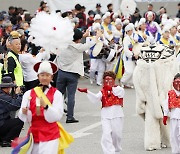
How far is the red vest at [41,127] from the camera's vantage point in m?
8.46

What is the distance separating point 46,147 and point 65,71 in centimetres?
562

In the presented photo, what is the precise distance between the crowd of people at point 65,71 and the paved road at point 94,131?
45 cm

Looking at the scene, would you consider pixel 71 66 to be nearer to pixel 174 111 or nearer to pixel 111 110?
pixel 111 110

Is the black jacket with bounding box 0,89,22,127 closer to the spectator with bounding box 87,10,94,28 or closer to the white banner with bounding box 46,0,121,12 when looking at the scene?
the spectator with bounding box 87,10,94,28

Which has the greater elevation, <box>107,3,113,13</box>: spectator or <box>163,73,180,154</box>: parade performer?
<box>107,3,113,13</box>: spectator

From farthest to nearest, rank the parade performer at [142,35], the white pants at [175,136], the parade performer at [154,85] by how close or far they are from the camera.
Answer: the parade performer at [142,35]
the parade performer at [154,85]
the white pants at [175,136]

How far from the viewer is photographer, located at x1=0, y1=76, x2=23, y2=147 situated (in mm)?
11789

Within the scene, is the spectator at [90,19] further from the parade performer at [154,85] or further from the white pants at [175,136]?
the white pants at [175,136]

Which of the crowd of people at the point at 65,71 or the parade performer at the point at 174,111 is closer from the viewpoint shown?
the crowd of people at the point at 65,71

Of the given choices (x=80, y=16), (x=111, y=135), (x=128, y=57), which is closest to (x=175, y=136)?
(x=111, y=135)

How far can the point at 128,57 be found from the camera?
19656 millimetres

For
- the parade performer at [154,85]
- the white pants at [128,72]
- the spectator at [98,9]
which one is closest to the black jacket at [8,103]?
the parade performer at [154,85]

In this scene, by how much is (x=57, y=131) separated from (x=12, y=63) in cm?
445

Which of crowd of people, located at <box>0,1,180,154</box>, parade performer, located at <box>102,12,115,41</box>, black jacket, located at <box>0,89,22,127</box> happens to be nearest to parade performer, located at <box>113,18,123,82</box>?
crowd of people, located at <box>0,1,180,154</box>
